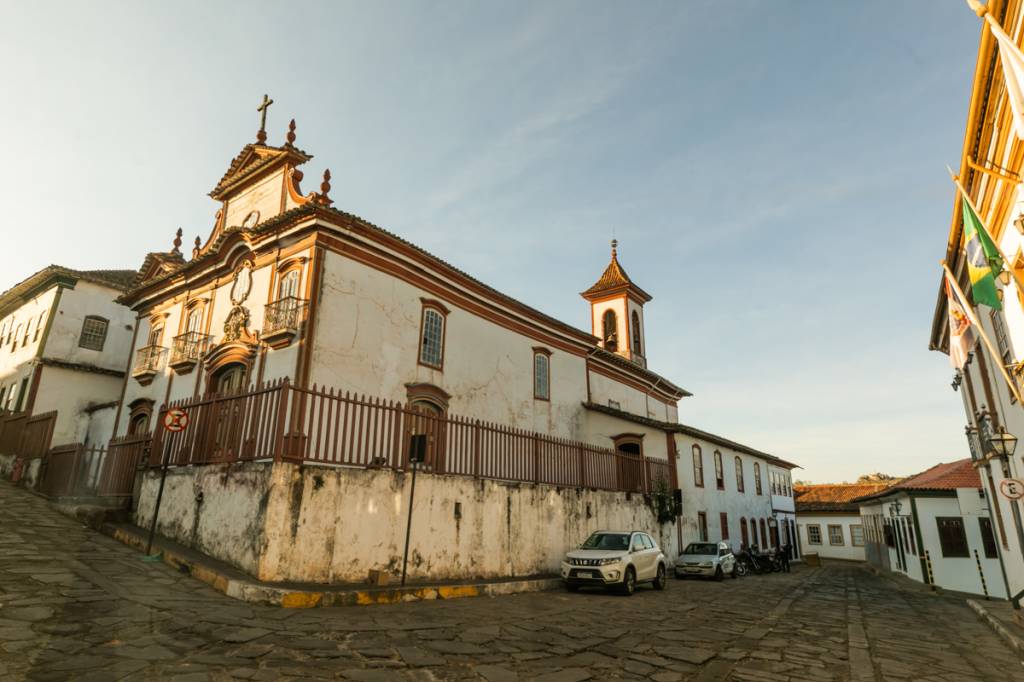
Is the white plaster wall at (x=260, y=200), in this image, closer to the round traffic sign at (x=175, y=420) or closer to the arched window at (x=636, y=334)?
the round traffic sign at (x=175, y=420)

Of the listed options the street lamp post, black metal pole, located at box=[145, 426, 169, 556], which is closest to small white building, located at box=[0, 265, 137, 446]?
black metal pole, located at box=[145, 426, 169, 556]

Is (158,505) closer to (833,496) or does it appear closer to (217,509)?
(217,509)

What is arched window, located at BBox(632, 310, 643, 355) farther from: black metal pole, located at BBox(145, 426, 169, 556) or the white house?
black metal pole, located at BBox(145, 426, 169, 556)

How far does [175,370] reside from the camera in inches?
734

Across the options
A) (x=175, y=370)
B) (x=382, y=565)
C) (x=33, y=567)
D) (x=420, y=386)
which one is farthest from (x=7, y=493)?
(x=382, y=565)

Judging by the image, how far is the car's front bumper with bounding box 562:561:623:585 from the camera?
12969 millimetres

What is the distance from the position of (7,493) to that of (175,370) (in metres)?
5.53

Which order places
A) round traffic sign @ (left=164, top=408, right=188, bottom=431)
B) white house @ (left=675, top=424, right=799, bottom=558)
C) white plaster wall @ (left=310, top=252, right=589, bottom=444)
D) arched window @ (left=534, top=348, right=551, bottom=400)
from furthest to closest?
1. white house @ (left=675, top=424, right=799, bottom=558)
2. arched window @ (left=534, top=348, right=551, bottom=400)
3. white plaster wall @ (left=310, top=252, right=589, bottom=444)
4. round traffic sign @ (left=164, top=408, right=188, bottom=431)

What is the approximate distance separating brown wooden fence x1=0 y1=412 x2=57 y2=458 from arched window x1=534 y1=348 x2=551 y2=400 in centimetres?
1649

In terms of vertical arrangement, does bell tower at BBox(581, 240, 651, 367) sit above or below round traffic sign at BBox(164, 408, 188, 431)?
above

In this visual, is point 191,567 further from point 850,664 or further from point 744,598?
point 744,598

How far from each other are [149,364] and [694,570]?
1984 centimetres

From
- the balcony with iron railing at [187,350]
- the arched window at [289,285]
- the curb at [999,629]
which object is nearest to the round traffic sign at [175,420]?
the arched window at [289,285]

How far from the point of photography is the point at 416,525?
447 inches
